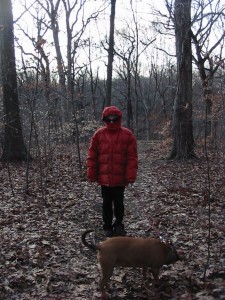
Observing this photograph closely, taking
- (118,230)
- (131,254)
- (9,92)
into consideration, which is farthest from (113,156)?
(9,92)

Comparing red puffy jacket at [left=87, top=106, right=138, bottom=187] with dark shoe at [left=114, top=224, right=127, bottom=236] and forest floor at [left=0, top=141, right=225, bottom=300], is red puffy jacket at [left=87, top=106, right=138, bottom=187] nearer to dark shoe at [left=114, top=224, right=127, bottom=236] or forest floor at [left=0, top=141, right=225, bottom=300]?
dark shoe at [left=114, top=224, right=127, bottom=236]

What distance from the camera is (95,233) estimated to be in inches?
254

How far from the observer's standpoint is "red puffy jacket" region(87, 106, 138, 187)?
594 cm

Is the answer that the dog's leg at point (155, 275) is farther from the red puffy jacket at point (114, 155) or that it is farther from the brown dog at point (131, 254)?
the red puffy jacket at point (114, 155)

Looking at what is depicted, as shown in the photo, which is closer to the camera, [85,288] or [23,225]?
[85,288]

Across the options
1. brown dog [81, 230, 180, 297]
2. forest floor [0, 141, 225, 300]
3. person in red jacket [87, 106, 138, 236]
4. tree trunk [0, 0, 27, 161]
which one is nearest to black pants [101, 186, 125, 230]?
person in red jacket [87, 106, 138, 236]

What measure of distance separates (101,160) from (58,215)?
2.23m

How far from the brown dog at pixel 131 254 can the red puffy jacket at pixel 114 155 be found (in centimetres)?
176

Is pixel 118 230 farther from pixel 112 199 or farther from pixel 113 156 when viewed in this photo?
pixel 113 156

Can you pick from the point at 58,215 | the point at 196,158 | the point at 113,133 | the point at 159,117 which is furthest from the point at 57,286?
the point at 159,117

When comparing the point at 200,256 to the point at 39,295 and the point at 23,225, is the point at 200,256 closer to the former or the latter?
the point at 39,295

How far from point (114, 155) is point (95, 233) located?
4.81 feet

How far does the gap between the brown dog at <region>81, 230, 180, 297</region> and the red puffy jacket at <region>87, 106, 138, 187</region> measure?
1756 mm

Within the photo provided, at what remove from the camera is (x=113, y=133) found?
598 centimetres
